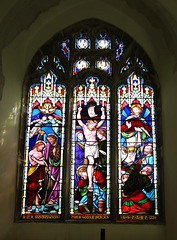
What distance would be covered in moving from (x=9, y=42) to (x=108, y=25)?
213 cm

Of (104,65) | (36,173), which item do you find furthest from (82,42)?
(36,173)

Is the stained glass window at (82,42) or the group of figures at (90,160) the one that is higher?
the stained glass window at (82,42)

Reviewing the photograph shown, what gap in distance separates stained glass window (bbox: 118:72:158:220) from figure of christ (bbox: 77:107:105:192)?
0.43m

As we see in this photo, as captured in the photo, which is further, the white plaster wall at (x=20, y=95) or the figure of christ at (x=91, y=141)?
the figure of christ at (x=91, y=141)

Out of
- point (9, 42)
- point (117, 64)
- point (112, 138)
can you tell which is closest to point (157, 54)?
point (117, 64)

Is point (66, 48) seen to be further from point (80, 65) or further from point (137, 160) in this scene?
point (137, 160)

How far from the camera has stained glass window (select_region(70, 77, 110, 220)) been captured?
6.24 meters

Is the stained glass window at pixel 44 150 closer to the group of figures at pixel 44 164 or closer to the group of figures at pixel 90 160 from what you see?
the group of figures at pixel 44 164

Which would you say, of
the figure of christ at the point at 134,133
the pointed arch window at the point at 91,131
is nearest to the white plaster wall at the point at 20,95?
the pointed arch window at the point at 91,131

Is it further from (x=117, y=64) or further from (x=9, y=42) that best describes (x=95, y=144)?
(x=9, y=42)

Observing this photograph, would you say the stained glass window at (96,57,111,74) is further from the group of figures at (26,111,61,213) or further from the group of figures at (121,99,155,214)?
the group of figures at (26,111,61,213)

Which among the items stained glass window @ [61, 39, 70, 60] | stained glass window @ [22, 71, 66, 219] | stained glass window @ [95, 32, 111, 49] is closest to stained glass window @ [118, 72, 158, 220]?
stained glass window @ [95, 32, 111, 49]

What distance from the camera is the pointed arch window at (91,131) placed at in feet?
20.5

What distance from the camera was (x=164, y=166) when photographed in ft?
20.3
